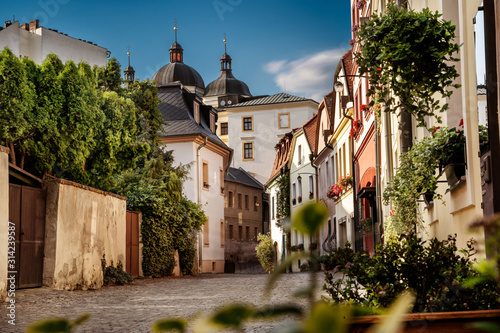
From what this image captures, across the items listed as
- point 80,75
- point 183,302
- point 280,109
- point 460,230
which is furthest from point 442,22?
point 280,109

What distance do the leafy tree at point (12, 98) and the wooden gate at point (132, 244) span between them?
674 cm

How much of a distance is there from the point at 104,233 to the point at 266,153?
1691 inches

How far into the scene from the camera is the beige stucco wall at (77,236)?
13836 mm

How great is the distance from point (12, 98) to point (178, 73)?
221 ft

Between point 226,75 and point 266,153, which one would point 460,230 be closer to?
point 266,153

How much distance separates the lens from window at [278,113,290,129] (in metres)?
58.3

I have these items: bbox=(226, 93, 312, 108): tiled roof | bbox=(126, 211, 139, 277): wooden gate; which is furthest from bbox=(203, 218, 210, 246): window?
bbox=(226, 93, 312, 108): tiled roof

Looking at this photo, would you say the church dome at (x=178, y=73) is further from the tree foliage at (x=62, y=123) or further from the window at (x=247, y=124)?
the tree foliage at (x=62, y=123)

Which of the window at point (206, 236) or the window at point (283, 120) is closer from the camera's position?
the window at point (206, 236)

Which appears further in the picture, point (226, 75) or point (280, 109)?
point (226, 75)

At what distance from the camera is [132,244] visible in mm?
20984

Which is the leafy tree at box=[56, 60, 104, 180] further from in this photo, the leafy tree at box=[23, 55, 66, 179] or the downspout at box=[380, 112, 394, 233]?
the downspout at box=[380, 112, 394, 233]

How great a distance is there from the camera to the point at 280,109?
58.3m

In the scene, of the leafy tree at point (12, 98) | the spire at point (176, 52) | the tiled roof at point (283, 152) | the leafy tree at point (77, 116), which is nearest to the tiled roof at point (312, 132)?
the tiled roof at point (283, 152)
